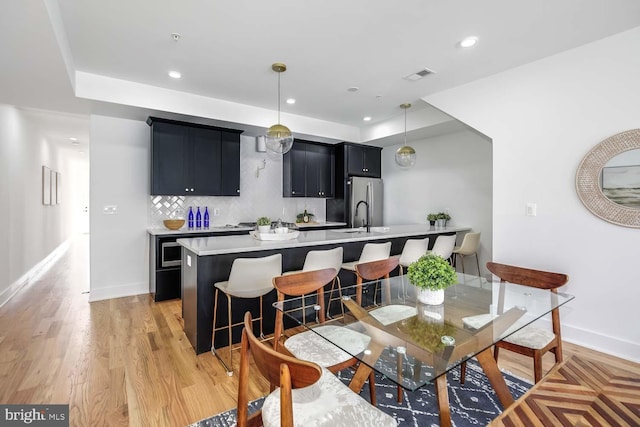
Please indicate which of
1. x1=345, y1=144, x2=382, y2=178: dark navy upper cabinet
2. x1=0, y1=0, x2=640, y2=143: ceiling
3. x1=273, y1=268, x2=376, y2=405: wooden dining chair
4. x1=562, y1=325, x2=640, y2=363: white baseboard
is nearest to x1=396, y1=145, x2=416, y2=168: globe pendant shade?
x1=0, y1=0, x2=640, y2=143: ceiling

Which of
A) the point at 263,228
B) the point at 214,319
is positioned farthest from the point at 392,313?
the point at 263,228

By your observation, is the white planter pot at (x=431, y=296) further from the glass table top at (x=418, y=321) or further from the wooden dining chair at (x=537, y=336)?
the wooden dining chair at (x=537, y=336)

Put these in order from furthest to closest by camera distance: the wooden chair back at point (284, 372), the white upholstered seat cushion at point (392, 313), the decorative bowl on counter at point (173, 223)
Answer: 1. the decorative bowl on counter at point (173, 223)
2. the white upholstered seat cushion at point (392, 313)
3. the wooden chair back at point (284, 372)

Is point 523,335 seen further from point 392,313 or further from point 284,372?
point 284,372

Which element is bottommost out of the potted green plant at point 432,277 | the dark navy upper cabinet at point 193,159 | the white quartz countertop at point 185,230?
the potted green plant at point 432,277

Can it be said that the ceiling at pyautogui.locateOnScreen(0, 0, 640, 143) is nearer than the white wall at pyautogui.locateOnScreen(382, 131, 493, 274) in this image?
Yes

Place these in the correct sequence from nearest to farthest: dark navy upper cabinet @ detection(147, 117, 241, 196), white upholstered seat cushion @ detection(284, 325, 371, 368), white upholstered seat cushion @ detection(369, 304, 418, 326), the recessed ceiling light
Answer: white upholstered seat cushion @ detection(284, 325, 371, 368) < white upholstered seat cushion @ detection(369, 304, 418, 326) < the recessed ceiling light < dark navy upper cabinet @ detection(147, 117, 241, 196)

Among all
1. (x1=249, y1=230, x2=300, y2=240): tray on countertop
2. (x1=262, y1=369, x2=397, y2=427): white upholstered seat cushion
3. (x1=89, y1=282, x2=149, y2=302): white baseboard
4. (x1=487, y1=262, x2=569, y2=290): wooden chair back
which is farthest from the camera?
(x1=89, y1=282, x2=149, y2=302): white baseboard

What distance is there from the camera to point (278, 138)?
3340 millimetres

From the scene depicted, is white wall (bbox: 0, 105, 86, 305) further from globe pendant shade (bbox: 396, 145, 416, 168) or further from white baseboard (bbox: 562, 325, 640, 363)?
white baseboard (bbox: 562, 325, 640, 363)

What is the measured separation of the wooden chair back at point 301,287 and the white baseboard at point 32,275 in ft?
13.7

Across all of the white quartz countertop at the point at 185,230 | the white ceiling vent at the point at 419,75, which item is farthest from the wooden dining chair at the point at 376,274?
the white quartz countertop at the point at 185,230

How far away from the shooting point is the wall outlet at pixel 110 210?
4191 millimetres

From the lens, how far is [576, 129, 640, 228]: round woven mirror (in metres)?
2.53
